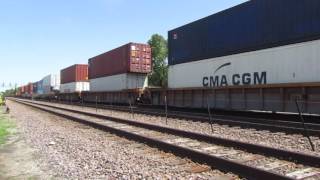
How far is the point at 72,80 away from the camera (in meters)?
50.8

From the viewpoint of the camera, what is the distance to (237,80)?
19000 mm

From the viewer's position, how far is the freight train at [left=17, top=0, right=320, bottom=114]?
14.9 meters

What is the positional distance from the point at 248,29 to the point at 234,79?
240 cm

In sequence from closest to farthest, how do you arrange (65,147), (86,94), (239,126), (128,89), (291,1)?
1. (65,147)
2. (239,126)
3. (291,1)
4. (128,89)
5. (86,94)

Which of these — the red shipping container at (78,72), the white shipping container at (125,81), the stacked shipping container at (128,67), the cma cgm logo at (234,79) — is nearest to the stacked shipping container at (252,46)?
the cma cgm logo at (234,79)

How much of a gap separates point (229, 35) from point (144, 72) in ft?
46.8

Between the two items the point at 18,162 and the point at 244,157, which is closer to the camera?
the point at 244,157

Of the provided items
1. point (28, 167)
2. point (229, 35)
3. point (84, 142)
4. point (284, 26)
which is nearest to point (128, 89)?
point (229, 35)

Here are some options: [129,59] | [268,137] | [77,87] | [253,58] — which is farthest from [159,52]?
[268,137]

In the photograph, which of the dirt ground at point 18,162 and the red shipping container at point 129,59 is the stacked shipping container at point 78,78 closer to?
the red shipping container at point 129,59

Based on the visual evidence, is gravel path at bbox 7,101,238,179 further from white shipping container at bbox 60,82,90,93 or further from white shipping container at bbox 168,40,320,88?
white shipping container at bbox 60,82,90,93

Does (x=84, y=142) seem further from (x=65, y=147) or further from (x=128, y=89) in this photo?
(x=128, y=89)

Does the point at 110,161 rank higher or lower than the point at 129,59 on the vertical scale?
lower

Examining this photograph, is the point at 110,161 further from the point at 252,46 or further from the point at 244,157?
the point at 252,46
